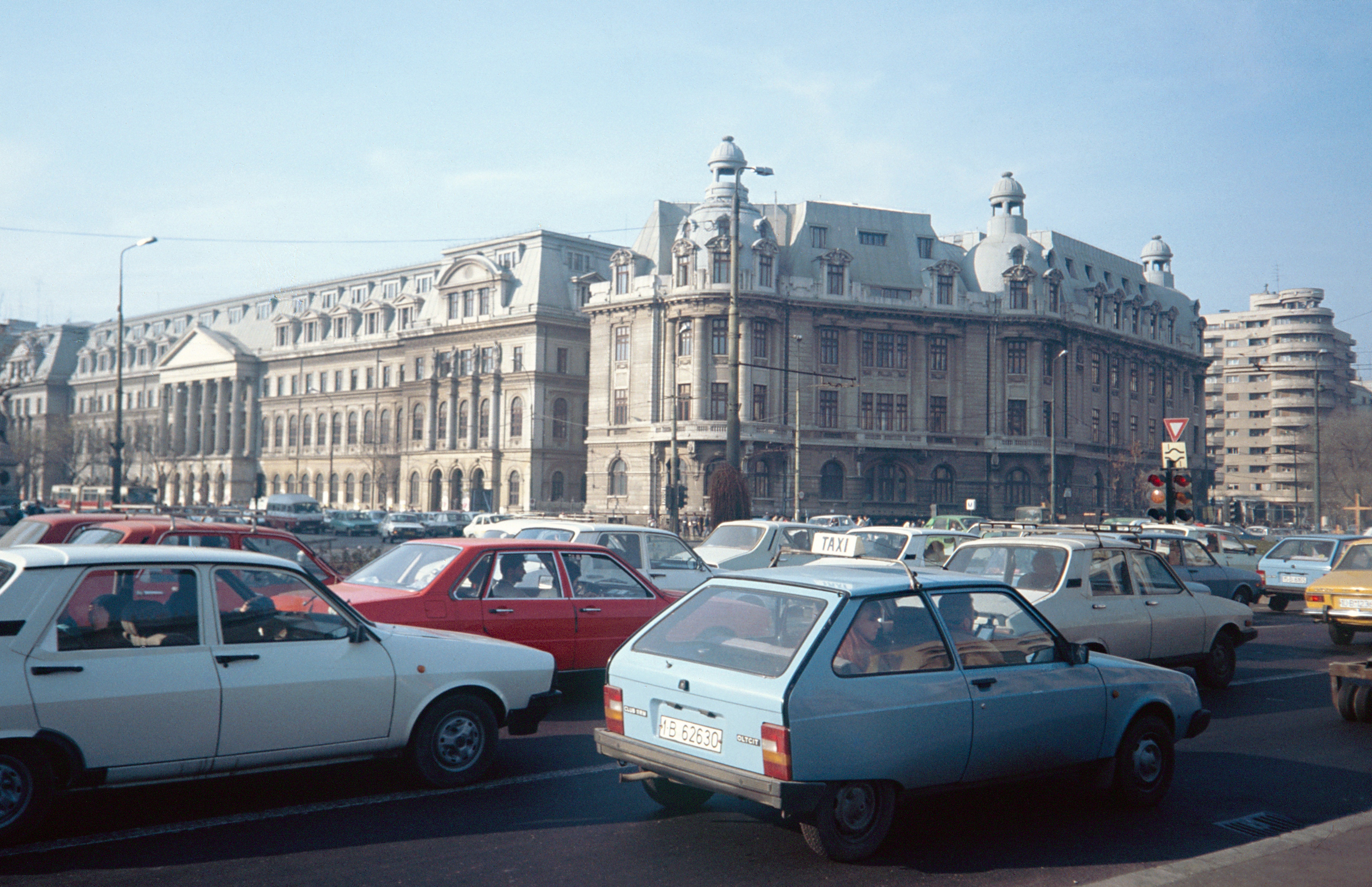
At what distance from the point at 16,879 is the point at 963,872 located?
189 inches

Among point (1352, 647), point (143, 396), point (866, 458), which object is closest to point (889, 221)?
point (866, 458)

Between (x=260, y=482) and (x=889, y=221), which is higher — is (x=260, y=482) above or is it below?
below

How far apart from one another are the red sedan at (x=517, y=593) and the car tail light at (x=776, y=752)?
3765mm

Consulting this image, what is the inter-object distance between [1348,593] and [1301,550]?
9281 mm

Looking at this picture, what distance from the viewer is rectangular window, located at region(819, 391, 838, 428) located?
203 ft

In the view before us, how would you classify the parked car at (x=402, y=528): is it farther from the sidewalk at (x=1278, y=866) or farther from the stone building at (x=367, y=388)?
the sidewalk at (x=1278, y=866)

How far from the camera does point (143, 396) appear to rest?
113 m

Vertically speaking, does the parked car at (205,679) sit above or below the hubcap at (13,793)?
above

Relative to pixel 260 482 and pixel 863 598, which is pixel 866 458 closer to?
pixel 260 482

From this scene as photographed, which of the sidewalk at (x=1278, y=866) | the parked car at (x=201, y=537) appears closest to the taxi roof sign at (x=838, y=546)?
the parked car at (x=201, y=537)

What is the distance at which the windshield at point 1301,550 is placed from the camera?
2258cm

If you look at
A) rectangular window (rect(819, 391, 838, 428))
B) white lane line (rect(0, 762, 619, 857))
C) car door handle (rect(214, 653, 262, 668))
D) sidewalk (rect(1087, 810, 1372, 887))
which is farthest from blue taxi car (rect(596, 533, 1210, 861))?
rectangular window (rect(819, 391, 838, 428))

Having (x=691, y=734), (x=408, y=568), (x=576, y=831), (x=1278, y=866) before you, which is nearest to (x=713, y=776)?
(x=691, y=734)

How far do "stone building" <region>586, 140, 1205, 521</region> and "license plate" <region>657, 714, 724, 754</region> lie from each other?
51303mm
